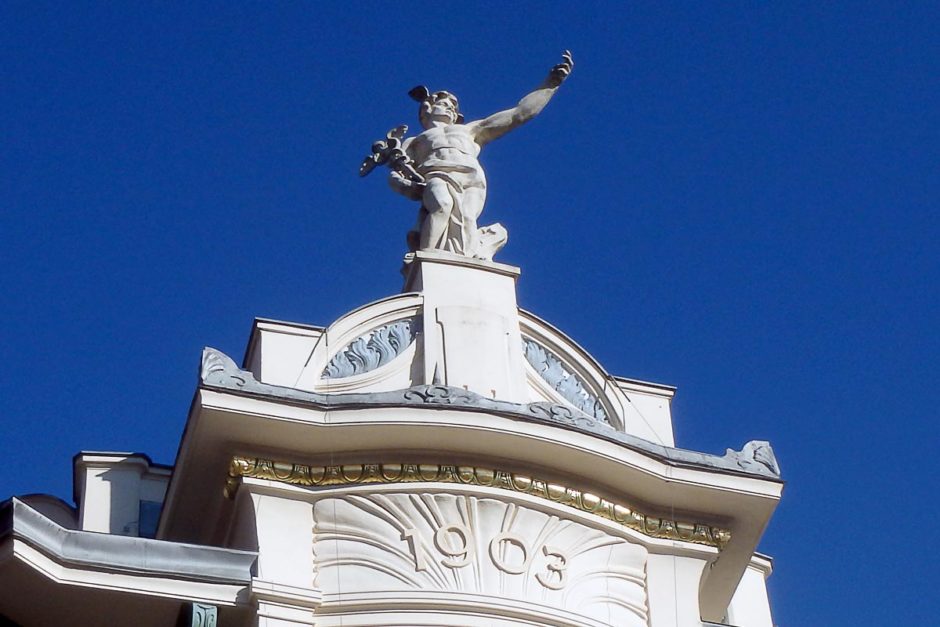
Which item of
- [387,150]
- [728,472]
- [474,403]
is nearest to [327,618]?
[474,403]

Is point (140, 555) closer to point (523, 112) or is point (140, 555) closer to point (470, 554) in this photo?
point (470, 554)

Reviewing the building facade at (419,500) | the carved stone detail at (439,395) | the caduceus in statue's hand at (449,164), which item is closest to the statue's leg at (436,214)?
the caduceus in statue's hand at (449,164)

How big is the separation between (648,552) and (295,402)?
9.55ft

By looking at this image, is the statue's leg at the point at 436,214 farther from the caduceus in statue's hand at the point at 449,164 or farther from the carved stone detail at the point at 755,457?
the carved stone detail at the point at 755,457

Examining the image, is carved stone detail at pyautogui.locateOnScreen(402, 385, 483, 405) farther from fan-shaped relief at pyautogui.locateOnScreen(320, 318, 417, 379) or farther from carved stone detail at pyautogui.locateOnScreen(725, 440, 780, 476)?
carved stone detail at pyautogui.locateOnScreen(725, 440, 780, 476)

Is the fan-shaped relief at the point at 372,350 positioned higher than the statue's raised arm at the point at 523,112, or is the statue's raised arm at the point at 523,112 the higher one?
the statue's raised arm at the point at 523,112

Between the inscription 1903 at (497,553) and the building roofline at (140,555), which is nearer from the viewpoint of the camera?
the building roofline at (140,555)

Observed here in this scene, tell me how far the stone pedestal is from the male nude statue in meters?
0.51

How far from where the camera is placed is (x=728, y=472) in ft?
56.9

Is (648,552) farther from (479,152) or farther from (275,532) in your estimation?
(479,152)

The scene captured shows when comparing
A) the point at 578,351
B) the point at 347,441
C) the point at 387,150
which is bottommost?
the point at 347,441

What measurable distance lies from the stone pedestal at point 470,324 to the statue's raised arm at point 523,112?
183 centimetres

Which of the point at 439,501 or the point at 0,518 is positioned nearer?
the point at 0,518

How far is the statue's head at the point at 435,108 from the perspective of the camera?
1994cm
